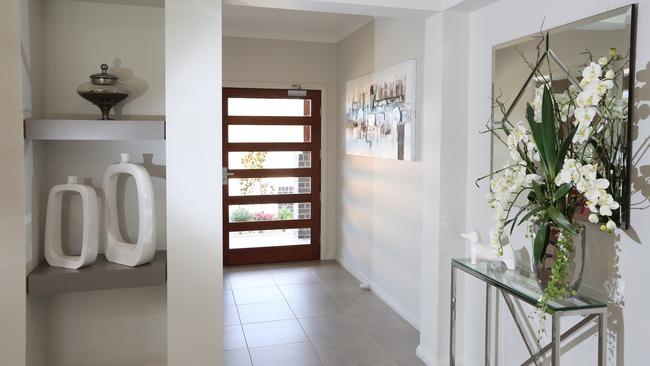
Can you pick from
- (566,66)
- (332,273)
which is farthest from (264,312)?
(566,66)

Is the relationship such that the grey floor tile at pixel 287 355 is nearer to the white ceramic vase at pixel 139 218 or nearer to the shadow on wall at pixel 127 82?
the white ceramic vase at pixel 139 218

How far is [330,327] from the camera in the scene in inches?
151

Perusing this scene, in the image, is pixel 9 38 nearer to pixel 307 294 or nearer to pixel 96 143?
pixel 96 143

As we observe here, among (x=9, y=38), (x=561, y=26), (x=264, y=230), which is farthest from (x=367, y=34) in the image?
(x=9, y=38)

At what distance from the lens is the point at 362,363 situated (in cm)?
323

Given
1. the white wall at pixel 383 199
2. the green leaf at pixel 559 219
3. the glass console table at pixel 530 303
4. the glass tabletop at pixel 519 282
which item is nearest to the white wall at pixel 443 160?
the glass console table at pixel 530 303

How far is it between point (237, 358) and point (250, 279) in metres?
1.85

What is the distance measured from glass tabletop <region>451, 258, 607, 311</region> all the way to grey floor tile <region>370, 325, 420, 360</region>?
1.03 m

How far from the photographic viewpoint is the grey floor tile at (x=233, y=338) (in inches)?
136

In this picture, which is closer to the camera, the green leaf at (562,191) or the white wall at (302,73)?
the green leaf at (562,191)

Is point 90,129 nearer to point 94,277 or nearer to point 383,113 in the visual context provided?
point 94,277

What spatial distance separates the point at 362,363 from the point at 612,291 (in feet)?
5.38

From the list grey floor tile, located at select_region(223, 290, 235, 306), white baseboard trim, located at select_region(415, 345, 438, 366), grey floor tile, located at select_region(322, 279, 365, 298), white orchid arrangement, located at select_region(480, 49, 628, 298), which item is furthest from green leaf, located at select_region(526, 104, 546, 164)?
grey floor tile, located at select_region(223, 290, 235, 306)

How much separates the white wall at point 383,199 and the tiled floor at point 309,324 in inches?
8.9
